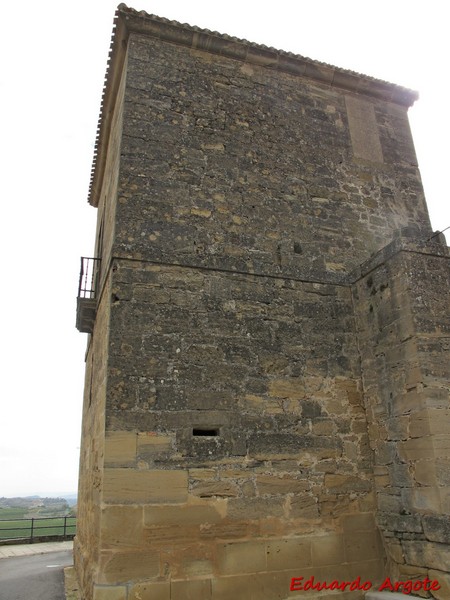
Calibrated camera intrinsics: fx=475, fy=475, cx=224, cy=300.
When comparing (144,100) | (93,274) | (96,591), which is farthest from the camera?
(93,274)

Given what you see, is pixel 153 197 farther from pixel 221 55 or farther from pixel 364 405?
pixel 364 405

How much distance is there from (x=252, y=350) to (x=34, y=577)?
6.56 metres

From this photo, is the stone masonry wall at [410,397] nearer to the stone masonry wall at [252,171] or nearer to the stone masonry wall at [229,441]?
the stone masonry wall at [229,441]

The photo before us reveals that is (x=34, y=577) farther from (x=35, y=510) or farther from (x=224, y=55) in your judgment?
(x=35, y=510)

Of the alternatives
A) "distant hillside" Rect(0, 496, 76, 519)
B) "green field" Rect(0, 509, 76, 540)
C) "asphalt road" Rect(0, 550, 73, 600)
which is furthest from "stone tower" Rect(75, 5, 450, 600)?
"distant hillside" Rect(0, 496, 76, 519)

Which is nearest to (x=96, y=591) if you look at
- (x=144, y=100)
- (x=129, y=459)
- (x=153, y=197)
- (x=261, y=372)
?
(x=129, y=459)

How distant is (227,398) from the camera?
5051 mm

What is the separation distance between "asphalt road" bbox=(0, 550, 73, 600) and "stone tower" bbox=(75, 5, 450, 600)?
2.54m

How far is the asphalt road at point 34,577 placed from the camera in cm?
709

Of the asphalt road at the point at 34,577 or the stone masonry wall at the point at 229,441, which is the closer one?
the stone masonry wall at the point at 229,441

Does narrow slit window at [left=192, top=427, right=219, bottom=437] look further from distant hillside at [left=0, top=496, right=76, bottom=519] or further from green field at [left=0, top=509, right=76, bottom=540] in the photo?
distant hillside at [left=0, top=496, right=76, bottom=519]

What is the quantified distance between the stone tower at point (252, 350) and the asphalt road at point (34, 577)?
2.54m

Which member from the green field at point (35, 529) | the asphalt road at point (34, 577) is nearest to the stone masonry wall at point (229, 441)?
the asphalt road at point (34, 577)

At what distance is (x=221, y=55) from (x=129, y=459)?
5665 mm
